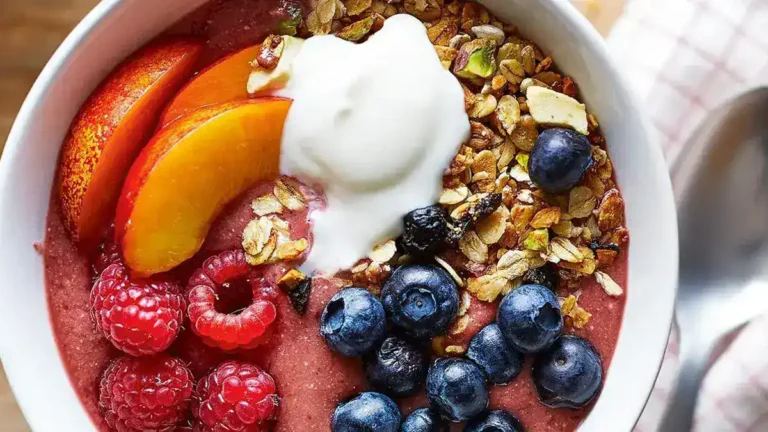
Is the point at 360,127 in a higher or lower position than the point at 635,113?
lower

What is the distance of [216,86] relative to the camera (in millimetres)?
1314

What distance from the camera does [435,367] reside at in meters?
1.29

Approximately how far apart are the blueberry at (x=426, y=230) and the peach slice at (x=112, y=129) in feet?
1.39

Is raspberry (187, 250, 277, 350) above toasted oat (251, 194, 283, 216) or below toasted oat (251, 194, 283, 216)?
below

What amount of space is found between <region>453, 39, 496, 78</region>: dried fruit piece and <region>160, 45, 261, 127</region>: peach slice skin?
0.32 meters

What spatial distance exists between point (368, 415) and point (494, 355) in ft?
0.68

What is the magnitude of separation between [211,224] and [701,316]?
95 centimetres

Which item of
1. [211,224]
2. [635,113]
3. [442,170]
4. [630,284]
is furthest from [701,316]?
[211,224]

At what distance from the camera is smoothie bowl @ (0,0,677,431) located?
126 cm

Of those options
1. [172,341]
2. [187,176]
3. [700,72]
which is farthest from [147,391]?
[700,72]

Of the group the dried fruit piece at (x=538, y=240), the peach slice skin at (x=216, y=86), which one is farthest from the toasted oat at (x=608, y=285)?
the peach slice skin at (x=216, y=86)

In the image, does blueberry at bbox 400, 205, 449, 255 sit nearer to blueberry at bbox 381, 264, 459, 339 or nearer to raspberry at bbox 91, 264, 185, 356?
blueberry at bbox 381, 264, 459, 339

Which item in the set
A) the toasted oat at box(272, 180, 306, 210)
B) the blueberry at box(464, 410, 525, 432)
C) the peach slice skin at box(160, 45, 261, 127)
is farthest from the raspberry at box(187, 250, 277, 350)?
the blueberry at box(464, 410, 525, 432)

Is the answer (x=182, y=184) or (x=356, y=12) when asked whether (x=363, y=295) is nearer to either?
(x=182, y=184)
